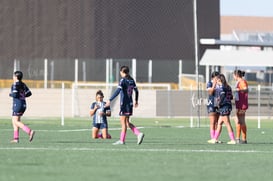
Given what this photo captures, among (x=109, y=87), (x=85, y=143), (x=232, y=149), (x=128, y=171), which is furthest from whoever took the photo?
(x=109, y=87)

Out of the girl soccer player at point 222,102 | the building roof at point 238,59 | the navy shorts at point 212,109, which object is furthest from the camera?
the building roof at point 238,59

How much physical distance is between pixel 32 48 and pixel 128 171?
158 feet

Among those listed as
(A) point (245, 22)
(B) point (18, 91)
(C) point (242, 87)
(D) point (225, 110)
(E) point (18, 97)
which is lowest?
(D) point (225, 110)

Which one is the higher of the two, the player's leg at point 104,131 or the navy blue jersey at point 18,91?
the navy blue jersey at point 18,91

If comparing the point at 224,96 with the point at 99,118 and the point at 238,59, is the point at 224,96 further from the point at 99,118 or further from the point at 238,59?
the point at 238,59

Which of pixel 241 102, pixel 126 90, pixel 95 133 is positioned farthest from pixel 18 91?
pixel 241 102

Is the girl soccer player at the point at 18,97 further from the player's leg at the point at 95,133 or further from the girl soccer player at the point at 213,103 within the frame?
the girl soccer player at the point at 213,103

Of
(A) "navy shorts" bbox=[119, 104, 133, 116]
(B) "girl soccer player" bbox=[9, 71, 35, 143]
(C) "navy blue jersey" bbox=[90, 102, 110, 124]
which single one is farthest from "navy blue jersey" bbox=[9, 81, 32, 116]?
(C) "navy blue jersey" bbox=[90, 102, 110, 124]

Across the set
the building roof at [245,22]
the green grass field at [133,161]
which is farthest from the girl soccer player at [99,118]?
the building roof at [245,22]

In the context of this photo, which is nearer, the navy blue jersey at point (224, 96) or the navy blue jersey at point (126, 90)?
the navy blue jersey at point (126, 90)

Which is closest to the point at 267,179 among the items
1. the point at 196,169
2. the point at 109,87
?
the point at 196,169

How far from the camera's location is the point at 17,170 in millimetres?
16094

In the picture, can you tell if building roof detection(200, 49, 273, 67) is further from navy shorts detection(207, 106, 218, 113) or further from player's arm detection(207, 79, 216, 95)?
player's arm detection(207, 79, 216, 95)

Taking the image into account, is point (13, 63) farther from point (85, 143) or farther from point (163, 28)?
point (85, 143)
